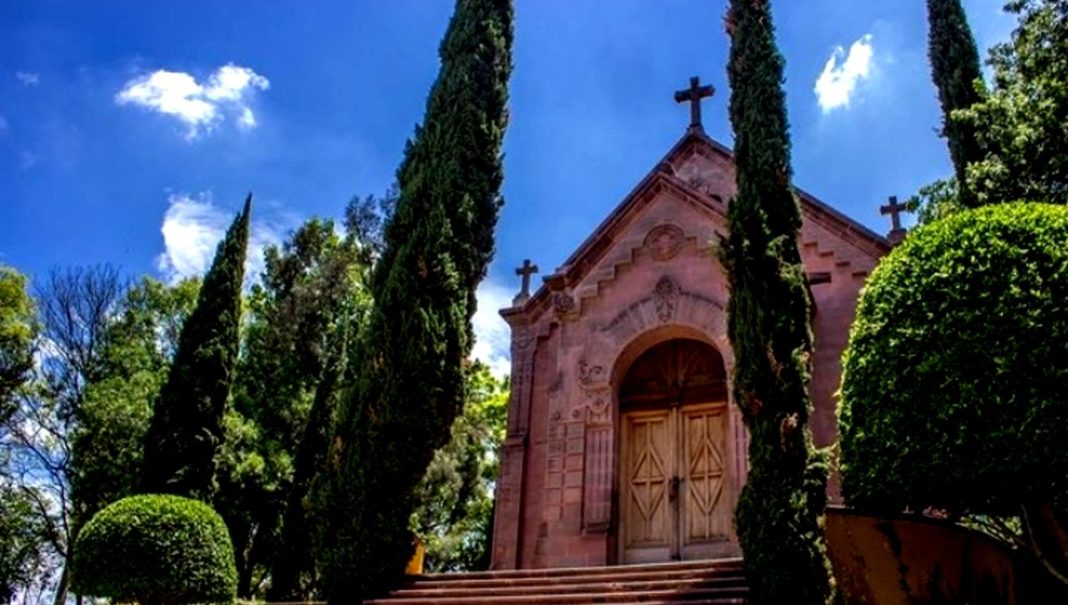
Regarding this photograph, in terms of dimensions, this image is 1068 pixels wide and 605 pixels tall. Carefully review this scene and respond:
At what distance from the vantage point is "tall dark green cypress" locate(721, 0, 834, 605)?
8922 mm

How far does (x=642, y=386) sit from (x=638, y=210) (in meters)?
3.21

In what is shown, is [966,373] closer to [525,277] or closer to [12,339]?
[525,277]

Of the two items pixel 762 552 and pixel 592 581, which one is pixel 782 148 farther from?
pixel 592 581

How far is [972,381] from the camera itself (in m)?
7.62

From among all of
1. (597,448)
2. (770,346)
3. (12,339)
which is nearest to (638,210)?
(597,448)

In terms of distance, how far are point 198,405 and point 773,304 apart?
1247 centimetres

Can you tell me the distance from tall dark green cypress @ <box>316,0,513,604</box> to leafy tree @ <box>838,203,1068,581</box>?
5.43m

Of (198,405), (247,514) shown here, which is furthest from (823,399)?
(247,514)

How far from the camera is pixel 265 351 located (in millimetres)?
27703

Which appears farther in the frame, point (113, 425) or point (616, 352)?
point (113, 425)

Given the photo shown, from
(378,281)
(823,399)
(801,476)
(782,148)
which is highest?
(782,148)

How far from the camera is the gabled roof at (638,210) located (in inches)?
571

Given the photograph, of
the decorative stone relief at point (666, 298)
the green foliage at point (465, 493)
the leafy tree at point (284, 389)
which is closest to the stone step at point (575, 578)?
the decorative stone relief at point (666, 298)

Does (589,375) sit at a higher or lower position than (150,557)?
higher
